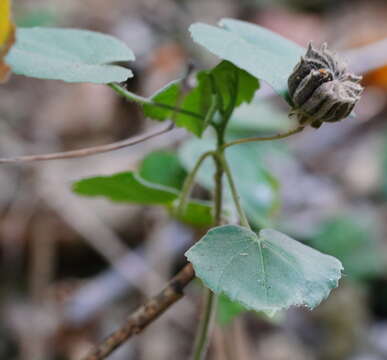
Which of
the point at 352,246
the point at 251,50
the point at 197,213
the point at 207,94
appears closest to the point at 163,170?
the point at 197,213

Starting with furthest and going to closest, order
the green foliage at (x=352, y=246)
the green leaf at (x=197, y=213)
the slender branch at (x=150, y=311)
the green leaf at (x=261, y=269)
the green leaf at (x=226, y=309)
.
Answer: the green foliage at (x=352, y=246) < the green leaf at (x=226, y=309) < the green leaf at (x=197, y=213) < the slender branch at (x=150, y=311) < the green leaf at (x=261, y=269)

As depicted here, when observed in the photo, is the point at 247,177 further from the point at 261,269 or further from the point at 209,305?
the point at 261,269

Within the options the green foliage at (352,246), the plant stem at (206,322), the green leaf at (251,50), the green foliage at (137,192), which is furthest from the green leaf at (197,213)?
the green foliage at (352,246)

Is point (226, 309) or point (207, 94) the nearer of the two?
point (207, 94)

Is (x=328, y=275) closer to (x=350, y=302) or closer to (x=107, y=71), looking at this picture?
(x=107, y=71)

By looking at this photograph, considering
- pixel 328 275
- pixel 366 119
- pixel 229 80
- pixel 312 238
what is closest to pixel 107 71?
pixel 229 80

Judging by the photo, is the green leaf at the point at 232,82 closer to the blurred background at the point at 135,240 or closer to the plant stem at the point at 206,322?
the plant stem at the point at 206,322

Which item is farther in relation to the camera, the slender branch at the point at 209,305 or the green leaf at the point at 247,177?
the green leaf at the point at 247,177

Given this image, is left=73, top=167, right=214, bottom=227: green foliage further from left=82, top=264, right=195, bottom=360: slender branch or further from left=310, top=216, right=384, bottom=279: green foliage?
left=310, top=216, right=384, bottom=279: green foliage
